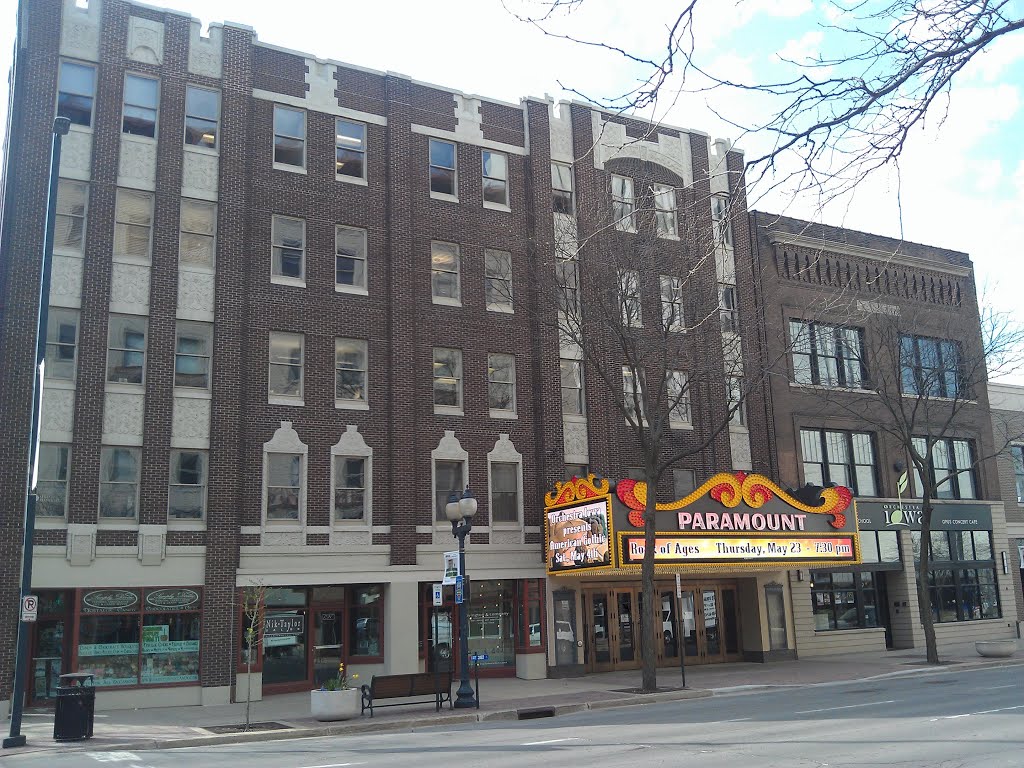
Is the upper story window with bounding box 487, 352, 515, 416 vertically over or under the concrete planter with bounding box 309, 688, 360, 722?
over

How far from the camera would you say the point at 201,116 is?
28.6 metres

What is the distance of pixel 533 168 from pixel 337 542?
14622 mm

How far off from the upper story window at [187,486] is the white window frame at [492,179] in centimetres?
1299

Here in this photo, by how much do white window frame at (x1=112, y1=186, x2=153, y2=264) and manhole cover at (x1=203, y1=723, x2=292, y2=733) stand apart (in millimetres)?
13187

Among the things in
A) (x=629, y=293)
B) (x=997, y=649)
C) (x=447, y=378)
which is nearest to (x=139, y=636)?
(x=447, y=378)

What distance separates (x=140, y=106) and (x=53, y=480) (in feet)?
35.8

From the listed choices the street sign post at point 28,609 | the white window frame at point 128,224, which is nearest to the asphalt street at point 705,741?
the street sign post at point 28,609

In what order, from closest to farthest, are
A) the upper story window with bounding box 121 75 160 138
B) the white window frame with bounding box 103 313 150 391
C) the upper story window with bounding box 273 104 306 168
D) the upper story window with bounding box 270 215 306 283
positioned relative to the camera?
the white window frame with bounding box 103 313 150 391, the upper story window with bounding box 121 75 160 138, the upper story window with bounding box 270 215 306 283, the upper story window with bounding box 273 104 306 168

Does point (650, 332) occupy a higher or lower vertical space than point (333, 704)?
higher

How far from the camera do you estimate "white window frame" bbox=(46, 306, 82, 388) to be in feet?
84.3

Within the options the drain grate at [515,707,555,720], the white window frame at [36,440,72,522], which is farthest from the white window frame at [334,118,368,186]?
the drain grate at [515,707,555,720]

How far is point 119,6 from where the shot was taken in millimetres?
27688

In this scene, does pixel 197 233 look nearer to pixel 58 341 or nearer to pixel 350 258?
pixel 350 258

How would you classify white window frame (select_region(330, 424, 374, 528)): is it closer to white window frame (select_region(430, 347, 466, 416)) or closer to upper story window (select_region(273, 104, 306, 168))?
white window frame (select_region(430, 347, 466, 416))
